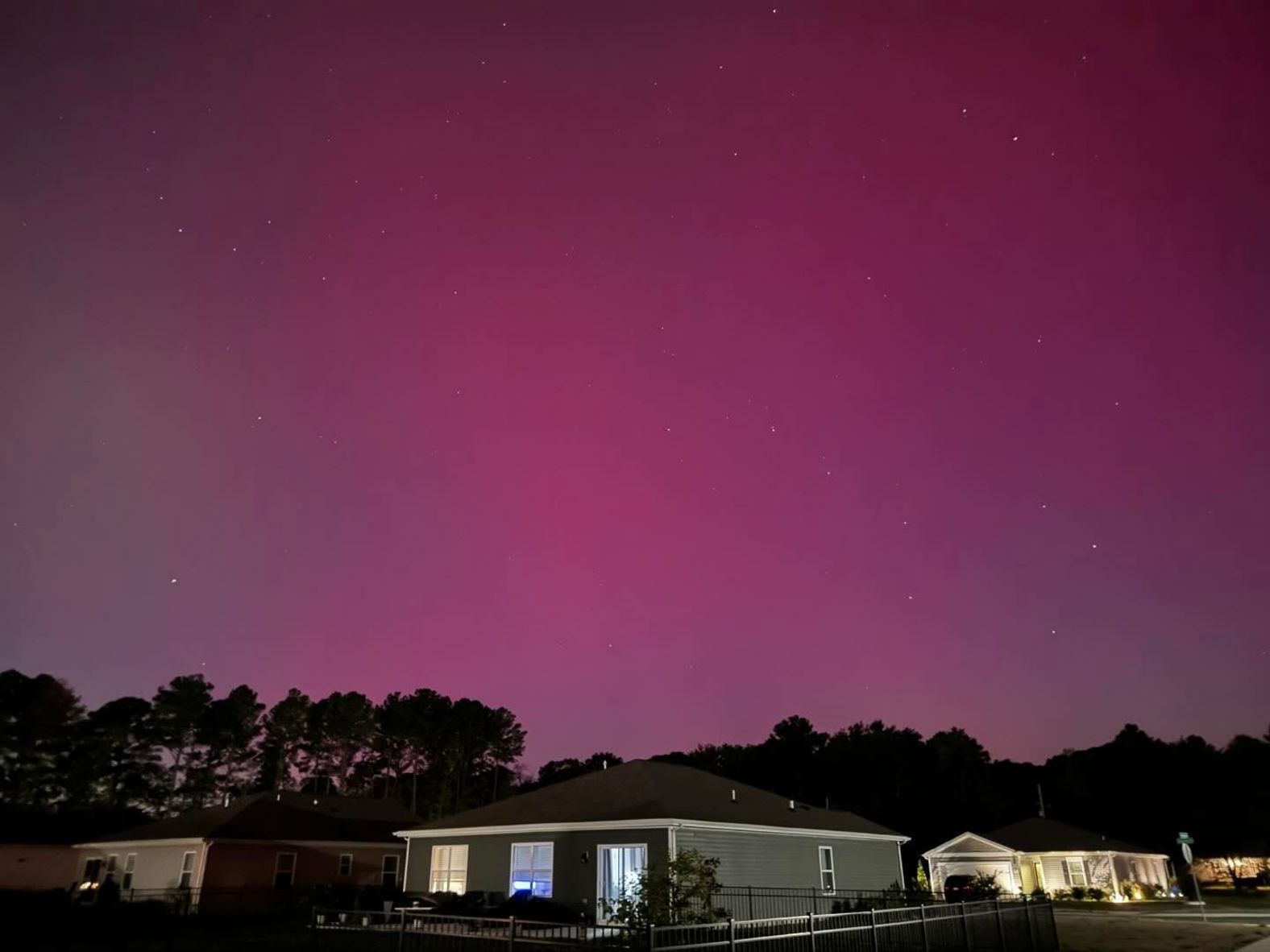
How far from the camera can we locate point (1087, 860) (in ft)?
162

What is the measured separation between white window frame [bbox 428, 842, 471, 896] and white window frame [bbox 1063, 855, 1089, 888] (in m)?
37.1

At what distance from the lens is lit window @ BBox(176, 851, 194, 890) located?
37.2 meters

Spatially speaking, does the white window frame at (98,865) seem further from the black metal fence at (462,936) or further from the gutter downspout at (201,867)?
the black metal fence at (462,936)

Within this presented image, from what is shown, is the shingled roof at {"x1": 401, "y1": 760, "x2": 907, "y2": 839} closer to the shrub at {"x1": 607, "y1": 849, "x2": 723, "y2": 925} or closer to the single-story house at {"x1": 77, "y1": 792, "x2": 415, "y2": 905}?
the shrub at {"x1": 607, "y1": 849, "x2": 723, "y2": 925}

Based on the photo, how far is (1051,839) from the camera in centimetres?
5122

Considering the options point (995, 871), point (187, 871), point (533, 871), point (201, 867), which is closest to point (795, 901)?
point (533, 871)

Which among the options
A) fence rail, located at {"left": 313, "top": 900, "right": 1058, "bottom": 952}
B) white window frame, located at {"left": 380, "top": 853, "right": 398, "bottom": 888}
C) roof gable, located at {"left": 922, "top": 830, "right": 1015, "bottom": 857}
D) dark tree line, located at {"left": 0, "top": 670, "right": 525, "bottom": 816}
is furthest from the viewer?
dark tree line, located at {"left": 0, "top": 670, "right": 525, "bottom": 816}

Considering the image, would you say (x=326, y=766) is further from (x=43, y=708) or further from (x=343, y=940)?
(x=343, y=940)

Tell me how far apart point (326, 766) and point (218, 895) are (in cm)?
5660

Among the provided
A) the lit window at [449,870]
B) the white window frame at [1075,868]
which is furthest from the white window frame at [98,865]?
the white window frame at [1075,868]

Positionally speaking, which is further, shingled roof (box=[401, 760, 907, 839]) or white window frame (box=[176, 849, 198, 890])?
white window frame (box=[176, 849, 198, 890])

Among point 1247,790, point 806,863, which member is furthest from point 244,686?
point 1247,790

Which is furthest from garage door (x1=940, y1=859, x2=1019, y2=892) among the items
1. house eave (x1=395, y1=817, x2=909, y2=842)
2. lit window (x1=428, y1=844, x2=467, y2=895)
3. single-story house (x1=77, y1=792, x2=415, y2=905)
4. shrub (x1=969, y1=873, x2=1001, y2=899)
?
lit window (x1=428, y1=844, x2=467, y2=895)

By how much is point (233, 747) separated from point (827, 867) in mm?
66678
